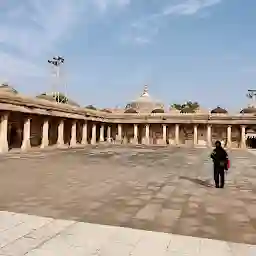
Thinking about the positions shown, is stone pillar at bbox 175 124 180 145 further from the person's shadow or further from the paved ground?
the person's shadow

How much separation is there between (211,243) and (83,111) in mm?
33565

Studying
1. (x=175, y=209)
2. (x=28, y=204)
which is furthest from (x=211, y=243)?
(x=28, y=204)

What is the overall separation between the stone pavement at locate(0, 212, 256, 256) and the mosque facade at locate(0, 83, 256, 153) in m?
23.9

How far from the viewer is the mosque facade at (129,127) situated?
3241 centimetres

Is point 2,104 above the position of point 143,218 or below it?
above

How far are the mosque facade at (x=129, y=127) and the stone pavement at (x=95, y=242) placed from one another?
78.6 ft

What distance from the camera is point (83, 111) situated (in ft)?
124

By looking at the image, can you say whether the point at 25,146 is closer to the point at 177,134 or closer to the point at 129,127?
the point at 177,134

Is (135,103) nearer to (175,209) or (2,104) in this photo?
(2,104)

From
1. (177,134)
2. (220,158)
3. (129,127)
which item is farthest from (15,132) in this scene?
(220,158)

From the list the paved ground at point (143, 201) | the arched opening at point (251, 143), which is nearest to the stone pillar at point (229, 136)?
the arched opening at point (251, 143)

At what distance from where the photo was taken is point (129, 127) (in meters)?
49.6

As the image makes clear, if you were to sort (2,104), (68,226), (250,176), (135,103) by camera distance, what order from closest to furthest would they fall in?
1. (68,226)
2. (250,176)
3. (2,104)
4. (135,103)

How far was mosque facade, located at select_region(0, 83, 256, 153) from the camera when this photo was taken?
32406 millimetres
